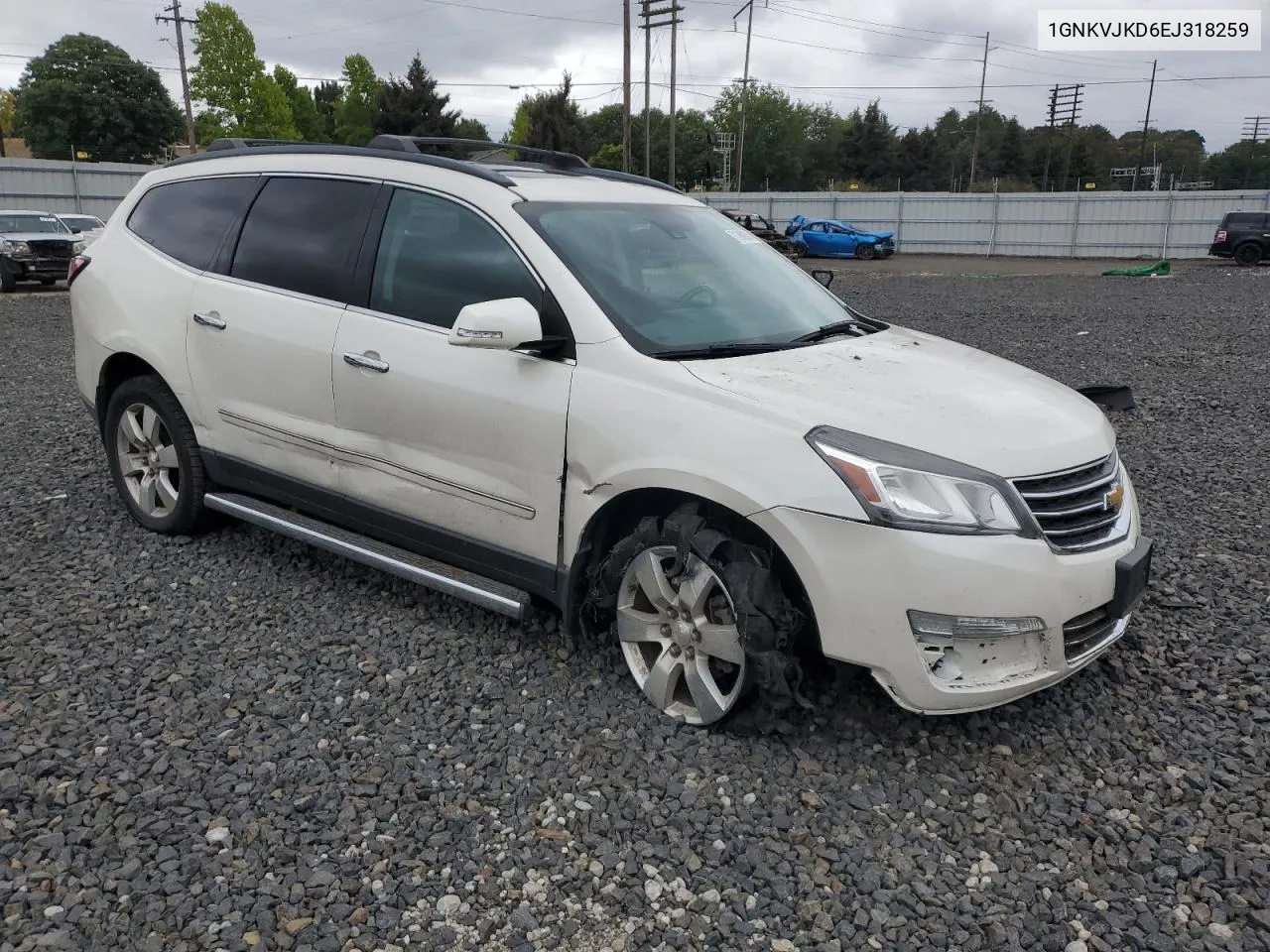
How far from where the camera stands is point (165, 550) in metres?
4.95

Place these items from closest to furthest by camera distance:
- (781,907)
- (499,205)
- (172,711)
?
(781,907) → (172,711) → (499,205)

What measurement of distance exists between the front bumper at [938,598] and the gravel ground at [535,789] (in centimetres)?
36

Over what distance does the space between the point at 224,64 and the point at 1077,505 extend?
81421 mm

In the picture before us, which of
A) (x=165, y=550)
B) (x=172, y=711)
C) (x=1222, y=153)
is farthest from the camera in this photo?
(x=1222, y=153)

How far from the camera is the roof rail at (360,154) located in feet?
12.8

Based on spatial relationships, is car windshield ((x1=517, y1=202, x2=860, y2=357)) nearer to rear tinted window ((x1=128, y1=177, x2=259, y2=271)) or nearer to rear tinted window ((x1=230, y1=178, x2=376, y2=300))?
rear tinted window ((x1=230, y1=178, x2=376, y2=300))

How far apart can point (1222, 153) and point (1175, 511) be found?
4199 inches

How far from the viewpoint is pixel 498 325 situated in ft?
10.8

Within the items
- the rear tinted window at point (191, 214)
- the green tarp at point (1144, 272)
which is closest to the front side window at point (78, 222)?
the rear tinted window at point (191, 214)

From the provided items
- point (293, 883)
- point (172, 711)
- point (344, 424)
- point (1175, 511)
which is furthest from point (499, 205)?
point (1175, 511)

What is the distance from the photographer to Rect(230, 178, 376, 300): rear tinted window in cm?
414

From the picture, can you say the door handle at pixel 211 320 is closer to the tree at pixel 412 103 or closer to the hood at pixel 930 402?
the hood at pixel 930 402

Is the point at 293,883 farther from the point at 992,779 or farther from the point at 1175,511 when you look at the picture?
the point at 1175,511

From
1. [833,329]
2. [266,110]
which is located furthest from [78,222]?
[266,110]
